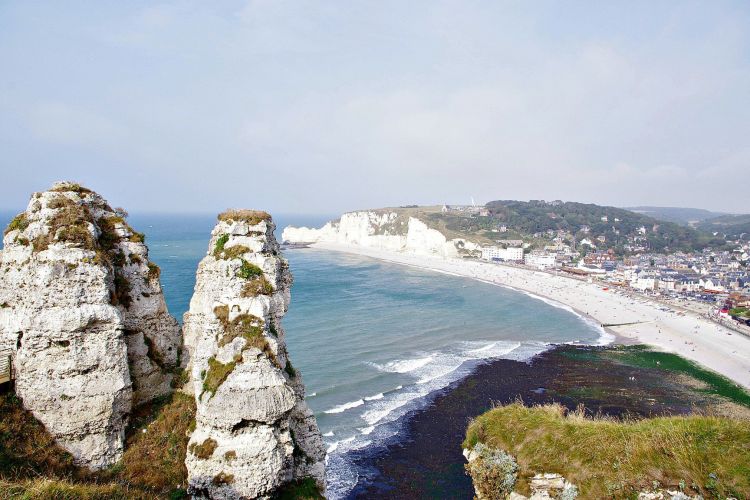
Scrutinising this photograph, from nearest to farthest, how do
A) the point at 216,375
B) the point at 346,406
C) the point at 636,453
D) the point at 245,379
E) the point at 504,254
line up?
the point at 636,453
the point at 245,379
the point at 216,375
the point at 346,406
the point at 504,254

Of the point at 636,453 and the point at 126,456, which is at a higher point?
the point at 636,453

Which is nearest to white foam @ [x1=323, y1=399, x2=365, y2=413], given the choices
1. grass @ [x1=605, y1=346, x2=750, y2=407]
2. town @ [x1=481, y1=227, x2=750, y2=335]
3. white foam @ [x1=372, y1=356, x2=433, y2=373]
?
Answer: white foam @ [x1=372, y1=356, x2=433, y2=373]

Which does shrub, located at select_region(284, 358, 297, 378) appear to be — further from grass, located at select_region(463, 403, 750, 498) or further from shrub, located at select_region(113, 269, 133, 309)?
grass, located at select_region(463, 403, 750, 498)

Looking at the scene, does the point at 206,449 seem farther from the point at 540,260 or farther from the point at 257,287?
the point at 540,260

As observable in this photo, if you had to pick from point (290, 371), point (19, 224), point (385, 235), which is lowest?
point (385, 235)

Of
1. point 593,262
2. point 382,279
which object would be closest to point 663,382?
point 382,279

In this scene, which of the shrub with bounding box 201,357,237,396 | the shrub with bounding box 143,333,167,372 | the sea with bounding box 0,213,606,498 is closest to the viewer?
the shrub with bounding box 201,357,237,396

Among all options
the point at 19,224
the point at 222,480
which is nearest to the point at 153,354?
the point at 222,480
